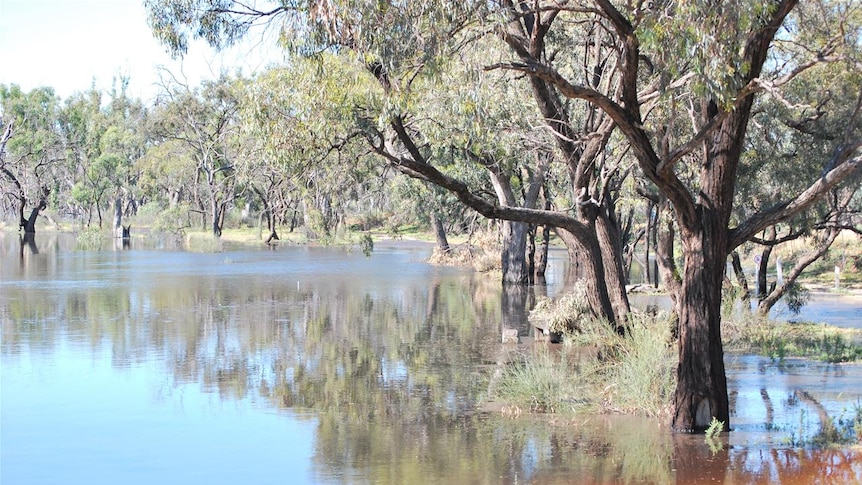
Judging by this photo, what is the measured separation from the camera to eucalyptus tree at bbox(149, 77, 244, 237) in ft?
184

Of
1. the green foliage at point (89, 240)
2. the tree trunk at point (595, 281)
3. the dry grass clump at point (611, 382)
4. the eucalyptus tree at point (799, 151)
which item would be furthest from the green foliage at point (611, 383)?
the green foliage at point (89, 240)

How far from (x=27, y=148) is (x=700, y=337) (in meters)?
65.7

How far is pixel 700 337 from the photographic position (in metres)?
10.2

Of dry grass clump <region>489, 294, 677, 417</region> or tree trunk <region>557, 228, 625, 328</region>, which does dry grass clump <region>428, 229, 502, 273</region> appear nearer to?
tree trunk <region>557, 228, 625, 328</region>

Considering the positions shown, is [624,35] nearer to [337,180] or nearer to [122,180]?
[337,180]

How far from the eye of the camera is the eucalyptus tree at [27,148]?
65438mm

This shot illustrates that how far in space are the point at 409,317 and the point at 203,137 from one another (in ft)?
128

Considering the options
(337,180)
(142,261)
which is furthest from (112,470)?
(142,261)

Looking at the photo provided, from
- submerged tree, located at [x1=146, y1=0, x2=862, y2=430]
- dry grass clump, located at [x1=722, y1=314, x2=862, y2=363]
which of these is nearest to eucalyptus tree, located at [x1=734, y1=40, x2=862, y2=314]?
dry grass clump, located at [x1=722, y1=314, x2=862, y2=363]

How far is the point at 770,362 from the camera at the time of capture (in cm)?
1555

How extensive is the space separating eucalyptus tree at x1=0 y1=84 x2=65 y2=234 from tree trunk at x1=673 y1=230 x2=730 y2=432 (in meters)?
60.4

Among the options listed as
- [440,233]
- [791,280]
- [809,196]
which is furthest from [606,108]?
[440,233]

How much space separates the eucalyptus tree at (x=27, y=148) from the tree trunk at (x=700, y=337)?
198 feet

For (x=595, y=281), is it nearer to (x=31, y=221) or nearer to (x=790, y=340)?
(x=790, y=340)
